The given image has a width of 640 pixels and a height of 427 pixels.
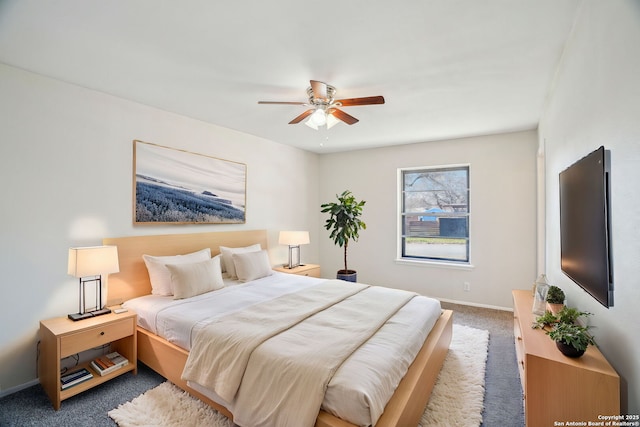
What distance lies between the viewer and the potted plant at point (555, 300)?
210 centimetres

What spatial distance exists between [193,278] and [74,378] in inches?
43.3

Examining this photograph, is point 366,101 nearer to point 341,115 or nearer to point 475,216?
point 341,115

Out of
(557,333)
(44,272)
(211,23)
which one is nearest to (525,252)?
(557,333)

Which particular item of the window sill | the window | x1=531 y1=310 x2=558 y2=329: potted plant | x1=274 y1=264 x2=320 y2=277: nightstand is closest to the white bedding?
x1=274 y1=264 x2=320 y2=277: nightstand

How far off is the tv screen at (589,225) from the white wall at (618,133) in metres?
0.04

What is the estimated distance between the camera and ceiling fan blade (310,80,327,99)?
227 cm

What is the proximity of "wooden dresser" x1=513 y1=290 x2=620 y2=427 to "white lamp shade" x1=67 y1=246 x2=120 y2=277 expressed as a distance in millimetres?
3029

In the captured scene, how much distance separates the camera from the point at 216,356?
193 centimetres

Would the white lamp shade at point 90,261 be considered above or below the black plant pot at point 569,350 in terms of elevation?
above

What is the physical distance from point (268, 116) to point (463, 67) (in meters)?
2.09

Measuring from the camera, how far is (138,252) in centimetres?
301

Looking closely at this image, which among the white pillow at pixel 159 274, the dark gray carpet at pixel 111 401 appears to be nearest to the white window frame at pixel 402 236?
the dark gray carpet at pixel 111 401

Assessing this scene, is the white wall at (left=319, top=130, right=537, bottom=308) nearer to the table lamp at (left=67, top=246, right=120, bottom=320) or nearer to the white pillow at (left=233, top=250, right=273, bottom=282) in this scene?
the white pillow at (left=233, top=250, right=273, bottom=282)

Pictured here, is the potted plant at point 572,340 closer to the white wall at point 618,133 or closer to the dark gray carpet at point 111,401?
the white wall at point 618,133
